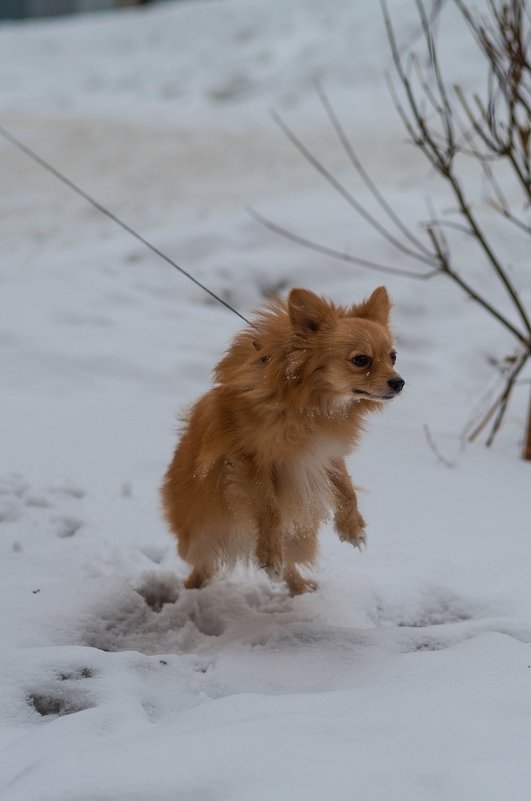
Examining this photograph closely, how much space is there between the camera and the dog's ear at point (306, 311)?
2.88 m

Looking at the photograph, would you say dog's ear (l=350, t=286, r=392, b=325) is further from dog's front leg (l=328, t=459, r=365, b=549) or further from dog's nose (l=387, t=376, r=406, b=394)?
→ dog's front leg (l=328, t=459, r=365, b=549)

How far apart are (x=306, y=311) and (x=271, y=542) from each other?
746mm

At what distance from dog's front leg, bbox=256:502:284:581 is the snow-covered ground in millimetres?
232

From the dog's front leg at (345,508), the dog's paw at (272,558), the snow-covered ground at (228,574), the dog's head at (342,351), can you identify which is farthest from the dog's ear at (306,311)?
the snow-covered ground at (228,574)

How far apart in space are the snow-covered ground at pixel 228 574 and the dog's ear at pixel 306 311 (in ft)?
3.24

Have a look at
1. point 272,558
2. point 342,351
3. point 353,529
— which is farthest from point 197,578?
point 342,351

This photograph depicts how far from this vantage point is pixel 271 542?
10.2 ft

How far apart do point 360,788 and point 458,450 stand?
3.08 meters

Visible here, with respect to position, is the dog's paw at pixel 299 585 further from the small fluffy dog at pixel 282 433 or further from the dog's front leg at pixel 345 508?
the dog's front leg at pixel 345 508

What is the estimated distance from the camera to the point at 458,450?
4.98m

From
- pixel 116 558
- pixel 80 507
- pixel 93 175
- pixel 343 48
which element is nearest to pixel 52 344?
pixel 80 507

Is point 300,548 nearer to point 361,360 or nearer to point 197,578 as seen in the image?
point 197,578

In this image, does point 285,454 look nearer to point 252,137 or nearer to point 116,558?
point 116,558

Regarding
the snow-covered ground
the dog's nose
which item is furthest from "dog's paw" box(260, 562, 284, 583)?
the dog's nose
